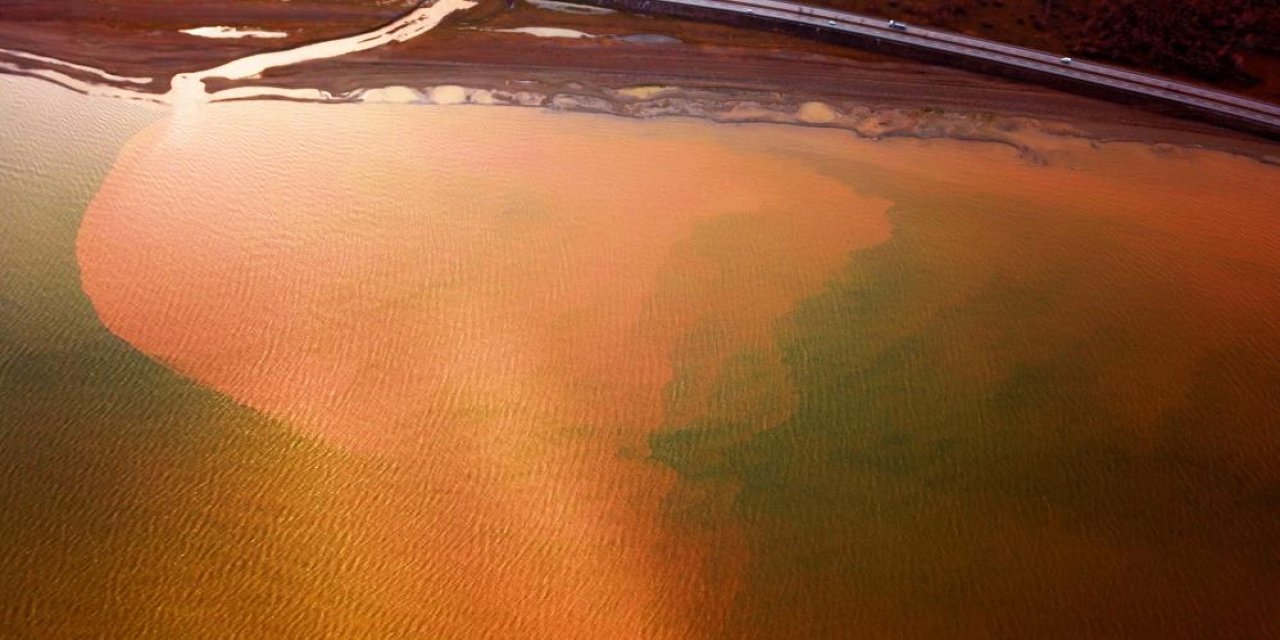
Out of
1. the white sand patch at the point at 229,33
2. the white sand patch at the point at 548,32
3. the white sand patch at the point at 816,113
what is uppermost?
the white sand patch at the point at 548,32

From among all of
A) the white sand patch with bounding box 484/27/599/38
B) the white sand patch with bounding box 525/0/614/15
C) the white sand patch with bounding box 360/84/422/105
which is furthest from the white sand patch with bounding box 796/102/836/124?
the white sand patch with bounding box 360/84/422/105

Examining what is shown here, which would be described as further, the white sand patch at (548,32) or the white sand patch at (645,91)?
the white sand patch at (548,32)

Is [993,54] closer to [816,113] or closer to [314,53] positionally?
[816,113]

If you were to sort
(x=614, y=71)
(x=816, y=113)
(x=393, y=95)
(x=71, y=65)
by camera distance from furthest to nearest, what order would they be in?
(x=614, y=71), (x=71, y=65), (x=816, y=113), (x=393, y=95)

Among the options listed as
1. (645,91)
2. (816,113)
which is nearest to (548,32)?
(645,91)

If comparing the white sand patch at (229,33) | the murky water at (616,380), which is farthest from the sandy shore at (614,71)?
the murky water at (616,380)

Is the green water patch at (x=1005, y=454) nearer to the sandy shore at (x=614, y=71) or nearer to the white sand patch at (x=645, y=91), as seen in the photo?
the sandy shore at (x=614, y=71)
